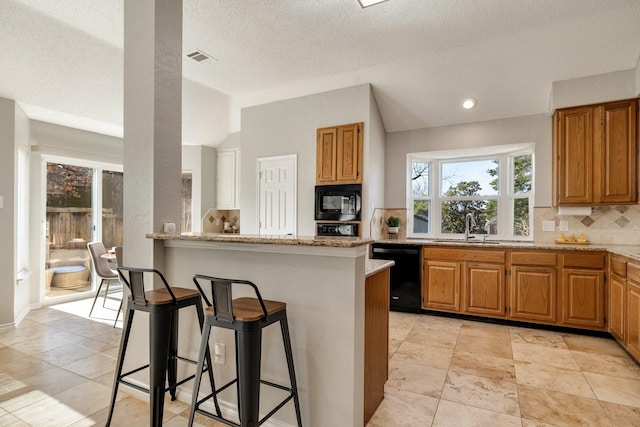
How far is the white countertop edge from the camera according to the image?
5.53 feet

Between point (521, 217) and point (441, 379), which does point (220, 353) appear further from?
point (521, 217)

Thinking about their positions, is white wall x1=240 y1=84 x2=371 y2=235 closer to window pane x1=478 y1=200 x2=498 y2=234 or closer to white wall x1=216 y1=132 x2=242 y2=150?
white wall x1=216 y1=132 x2=242 y2=150

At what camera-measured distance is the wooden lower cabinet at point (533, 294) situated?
11.9 feet

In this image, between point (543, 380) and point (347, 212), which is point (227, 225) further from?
point (543, 380)

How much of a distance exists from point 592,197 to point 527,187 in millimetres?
825

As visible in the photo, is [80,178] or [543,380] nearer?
[543,380]

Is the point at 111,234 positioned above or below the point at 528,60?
below

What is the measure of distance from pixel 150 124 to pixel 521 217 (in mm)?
4444

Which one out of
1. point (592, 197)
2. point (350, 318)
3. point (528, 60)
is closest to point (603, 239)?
point (592, 197)

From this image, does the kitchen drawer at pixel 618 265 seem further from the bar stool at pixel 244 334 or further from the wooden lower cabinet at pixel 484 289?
the bar stool at pixel 244 334

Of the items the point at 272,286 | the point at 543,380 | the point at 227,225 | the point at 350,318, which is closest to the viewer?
the point at 350,318

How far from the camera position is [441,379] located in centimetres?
256

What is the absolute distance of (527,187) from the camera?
14.5 ft

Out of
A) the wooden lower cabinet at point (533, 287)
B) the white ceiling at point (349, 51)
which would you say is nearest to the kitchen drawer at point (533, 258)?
the wooden lower cabinet at point (533, 287)
